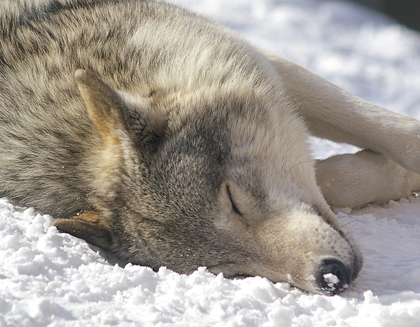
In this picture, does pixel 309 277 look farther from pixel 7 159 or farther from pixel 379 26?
pixel 379 26

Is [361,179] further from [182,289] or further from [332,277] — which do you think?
[182,289]

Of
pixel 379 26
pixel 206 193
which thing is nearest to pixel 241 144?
pixel 206 193

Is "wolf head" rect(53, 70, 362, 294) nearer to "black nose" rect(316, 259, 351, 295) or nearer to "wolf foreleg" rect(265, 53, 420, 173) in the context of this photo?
"black nose" rect(316, 259, 351, 295)

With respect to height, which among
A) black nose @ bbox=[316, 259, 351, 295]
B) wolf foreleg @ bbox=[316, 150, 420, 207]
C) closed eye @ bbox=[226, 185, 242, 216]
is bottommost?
wolf foreleg @ bbox=[316, 150, 420, 207]

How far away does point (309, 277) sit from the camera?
2404mm

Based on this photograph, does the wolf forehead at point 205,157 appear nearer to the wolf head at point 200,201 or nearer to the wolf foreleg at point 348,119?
the wolf head at point 200,201

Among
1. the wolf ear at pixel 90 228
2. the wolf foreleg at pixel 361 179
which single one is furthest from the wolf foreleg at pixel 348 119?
the wolf ear at pixel 90 228

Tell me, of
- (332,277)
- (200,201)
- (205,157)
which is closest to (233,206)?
(200,201)

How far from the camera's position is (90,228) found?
2707 mm

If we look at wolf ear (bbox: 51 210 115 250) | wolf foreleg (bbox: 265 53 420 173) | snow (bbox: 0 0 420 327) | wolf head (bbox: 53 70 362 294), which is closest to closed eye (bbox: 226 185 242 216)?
wolf head (bbox: 53 70 362 294)

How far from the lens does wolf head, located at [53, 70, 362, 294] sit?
2.52 metres

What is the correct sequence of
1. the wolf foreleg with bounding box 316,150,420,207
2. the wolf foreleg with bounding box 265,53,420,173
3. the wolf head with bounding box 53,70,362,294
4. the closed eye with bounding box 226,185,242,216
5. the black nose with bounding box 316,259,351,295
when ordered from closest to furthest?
the black nose with bounding box 316,259,351,295 → the wolf head with bounding box 53,70,362,294 → the closed eye with bounding box 226,185,242,216 → the wolf foreleg with bounding box 265,53,420,173 → the wolf foreleg with bounding box 316,150,420,207

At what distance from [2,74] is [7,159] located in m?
0.54

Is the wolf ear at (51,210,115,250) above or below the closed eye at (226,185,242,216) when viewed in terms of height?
below
